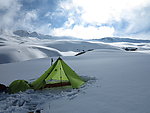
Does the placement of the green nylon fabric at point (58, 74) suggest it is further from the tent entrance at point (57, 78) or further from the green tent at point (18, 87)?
the green tent at point (18, 87)

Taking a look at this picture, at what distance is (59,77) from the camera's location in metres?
7.98

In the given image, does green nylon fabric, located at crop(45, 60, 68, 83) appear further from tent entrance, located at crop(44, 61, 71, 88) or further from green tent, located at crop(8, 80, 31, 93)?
green tent, located at crop(8, 80, 31, 93)

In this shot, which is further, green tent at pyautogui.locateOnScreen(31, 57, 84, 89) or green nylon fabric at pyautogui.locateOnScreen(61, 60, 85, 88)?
green tent at pyautogui.locateOnScreen(31, 57, 84, 89)

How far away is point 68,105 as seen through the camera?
459 centimetres

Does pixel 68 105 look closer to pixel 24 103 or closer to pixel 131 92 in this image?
pixel 24 103

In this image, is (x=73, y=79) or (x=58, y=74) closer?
(x=73, y=79)

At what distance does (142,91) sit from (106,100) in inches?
61.9

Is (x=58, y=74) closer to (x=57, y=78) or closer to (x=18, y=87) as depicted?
(x=57, y=78)

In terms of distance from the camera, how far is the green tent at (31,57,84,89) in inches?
267

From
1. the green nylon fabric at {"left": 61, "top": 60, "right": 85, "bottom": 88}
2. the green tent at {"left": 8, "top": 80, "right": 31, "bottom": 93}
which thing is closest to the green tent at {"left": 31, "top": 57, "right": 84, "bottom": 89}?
the green nylon fabric at {"left": 61, "top": 60, "right": 85, "bottom": 88}

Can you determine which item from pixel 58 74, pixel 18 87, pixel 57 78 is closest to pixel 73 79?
pixel 58 74

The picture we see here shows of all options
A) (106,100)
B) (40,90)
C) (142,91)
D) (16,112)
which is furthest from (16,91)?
(142,91)

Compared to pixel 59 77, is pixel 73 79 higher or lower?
higher

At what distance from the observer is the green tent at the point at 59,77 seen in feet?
22.3
